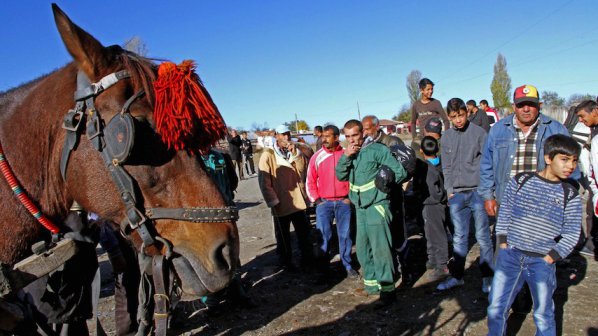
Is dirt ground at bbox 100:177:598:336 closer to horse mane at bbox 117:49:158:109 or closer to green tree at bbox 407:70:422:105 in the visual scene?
horse mane at bbox 117:49:158:109

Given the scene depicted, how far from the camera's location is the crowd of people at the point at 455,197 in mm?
3104

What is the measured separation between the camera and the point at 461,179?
15.3ft

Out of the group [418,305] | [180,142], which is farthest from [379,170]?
[180,142]

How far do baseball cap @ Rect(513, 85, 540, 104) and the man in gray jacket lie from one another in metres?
0.95

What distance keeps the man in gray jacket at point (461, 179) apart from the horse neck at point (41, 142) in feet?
14.3

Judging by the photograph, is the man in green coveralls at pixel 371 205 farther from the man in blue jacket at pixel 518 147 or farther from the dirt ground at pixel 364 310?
the man in blue jacket at pixel 518 147

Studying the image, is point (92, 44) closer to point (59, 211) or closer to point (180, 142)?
point (180, 142)

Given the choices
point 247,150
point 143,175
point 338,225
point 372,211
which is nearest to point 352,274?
point 338,225

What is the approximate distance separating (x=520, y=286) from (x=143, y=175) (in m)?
3.26

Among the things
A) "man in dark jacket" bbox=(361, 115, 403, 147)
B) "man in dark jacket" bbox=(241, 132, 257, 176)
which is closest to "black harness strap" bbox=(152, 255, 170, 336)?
"man in dark jacket" bbox=(361, 115, 403, 147)

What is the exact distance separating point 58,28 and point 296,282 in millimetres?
4869

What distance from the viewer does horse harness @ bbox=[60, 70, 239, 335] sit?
1.50m

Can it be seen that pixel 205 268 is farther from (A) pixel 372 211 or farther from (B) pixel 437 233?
(B) pixel 437 233

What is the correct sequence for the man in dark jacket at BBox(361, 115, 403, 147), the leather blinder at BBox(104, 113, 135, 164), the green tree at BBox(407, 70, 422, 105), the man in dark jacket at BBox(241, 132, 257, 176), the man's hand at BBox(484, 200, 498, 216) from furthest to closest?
the green tree at BBox(407, 70, 422, 105), the man in dark jacket at BBox(241, 132, 257, 176), the man in dark jacket at BBox(361, 115, 403, 147), the man's hand at BBox(484, 200, 498, 216), the leather blinder at BBox(104, 113, 135, 164)
